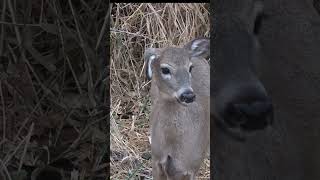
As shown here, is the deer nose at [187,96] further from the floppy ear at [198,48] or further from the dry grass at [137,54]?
the dry grass at [137,54]

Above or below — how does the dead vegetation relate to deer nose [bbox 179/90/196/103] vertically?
above

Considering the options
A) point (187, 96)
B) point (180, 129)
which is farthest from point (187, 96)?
point (180, 129)

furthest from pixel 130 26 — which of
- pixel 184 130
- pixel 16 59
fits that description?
pixel 16 59

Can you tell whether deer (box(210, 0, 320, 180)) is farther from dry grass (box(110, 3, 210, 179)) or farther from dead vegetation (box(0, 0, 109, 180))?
dry grass (box(110, 3, 210, 179))

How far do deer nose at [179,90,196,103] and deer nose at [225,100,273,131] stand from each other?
4.88 ft

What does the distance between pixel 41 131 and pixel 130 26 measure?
7.64 ft

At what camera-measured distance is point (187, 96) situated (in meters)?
2.13

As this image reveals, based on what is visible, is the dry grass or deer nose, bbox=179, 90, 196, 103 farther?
the dry grass

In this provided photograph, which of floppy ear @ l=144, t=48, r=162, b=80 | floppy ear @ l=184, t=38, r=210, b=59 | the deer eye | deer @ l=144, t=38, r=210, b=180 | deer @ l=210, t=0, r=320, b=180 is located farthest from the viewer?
deer @ l=144, t=38, r=210, b=180

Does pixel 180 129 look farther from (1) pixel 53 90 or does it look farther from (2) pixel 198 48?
(1) pixel 53 90

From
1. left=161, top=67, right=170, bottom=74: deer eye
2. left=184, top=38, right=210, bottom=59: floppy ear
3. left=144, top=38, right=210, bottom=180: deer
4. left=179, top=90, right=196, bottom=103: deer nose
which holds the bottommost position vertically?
left=144, top=38, right=210, bottom=180: deer

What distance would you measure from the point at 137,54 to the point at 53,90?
237 cm

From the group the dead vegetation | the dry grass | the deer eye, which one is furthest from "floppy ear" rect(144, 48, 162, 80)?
the dead vegetation

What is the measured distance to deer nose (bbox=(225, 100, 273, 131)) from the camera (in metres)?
0.58
